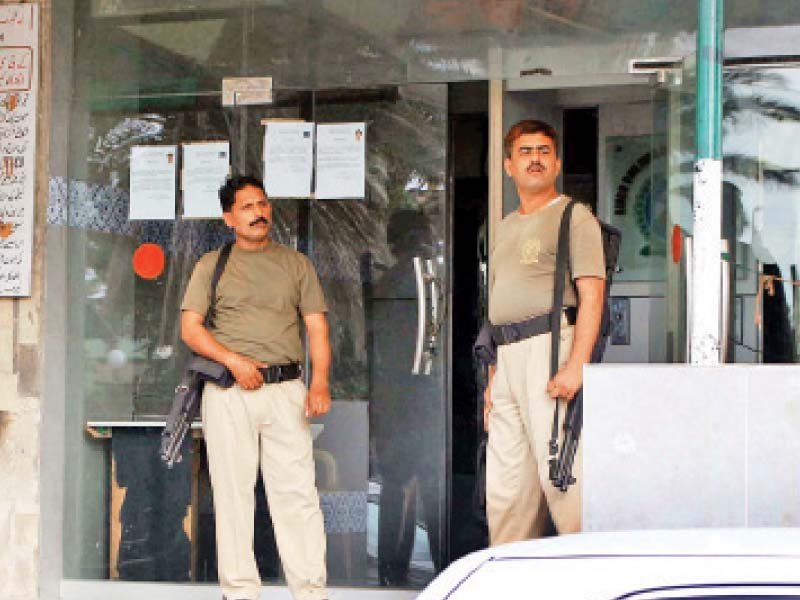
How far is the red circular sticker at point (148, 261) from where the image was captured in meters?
6.98

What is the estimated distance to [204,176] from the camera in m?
6.93

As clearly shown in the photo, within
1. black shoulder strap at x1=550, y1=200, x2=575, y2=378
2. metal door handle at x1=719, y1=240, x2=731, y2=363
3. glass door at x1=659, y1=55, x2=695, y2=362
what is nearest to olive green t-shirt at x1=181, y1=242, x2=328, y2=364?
black shoulder strap at x1=550, y1=200, x2=575, y2=378

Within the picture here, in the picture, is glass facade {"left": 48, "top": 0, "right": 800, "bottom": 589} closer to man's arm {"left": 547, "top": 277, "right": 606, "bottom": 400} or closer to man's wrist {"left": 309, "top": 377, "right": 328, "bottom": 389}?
man's wrist {"left": 309, "top": 377, "right": 328, "bottom": 389}

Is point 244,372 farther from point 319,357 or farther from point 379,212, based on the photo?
point 379,212

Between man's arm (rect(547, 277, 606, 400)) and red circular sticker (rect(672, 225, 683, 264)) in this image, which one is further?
red circular sticker (rect(672, 225, 683, 264))

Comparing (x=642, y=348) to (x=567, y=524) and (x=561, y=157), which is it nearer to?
(x=561, y=157)

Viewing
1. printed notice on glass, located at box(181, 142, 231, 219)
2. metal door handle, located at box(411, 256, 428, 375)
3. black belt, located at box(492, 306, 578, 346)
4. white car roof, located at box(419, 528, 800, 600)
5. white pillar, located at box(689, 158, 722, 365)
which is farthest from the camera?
printed notice on glass, located at box(181, 142, 231, 219)

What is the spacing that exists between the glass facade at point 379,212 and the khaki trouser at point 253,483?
2.38 feet

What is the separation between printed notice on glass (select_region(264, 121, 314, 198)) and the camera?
682cm

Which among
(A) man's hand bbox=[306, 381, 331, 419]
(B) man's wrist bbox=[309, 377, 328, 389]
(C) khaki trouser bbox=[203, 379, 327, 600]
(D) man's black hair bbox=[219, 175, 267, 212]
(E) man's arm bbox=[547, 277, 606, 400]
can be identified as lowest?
(C) khaki trouser bbox=[203, 379, 327, 600]

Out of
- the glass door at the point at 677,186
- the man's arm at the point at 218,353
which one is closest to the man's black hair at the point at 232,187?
the man's arm at the point at 218,353

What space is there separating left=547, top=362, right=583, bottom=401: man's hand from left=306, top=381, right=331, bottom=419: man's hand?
1255mm

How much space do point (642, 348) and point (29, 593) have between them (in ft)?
10.7

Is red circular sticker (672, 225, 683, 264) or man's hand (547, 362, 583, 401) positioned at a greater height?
red circular sticker (672, 225, 683, 264)
